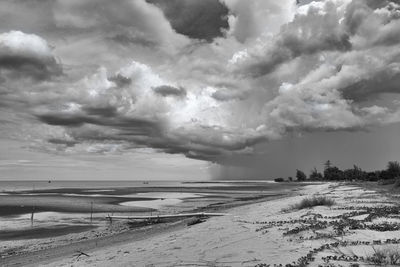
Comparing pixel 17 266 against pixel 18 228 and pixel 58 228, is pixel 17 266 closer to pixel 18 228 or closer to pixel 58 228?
pixel 58 228

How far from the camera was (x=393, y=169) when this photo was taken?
4916 inches

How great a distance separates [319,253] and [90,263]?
8.76 metres

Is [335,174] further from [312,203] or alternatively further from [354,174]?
[312,203]

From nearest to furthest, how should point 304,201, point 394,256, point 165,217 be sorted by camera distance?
point 394,256, point 304,201, point 165,217

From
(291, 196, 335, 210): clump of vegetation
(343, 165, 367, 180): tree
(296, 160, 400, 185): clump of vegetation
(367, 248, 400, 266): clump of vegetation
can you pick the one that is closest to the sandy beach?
(367, 248, 400, 266): clump of vegetation

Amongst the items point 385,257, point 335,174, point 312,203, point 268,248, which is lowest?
point 268,248

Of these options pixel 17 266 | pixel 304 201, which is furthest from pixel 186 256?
pixel 304 201

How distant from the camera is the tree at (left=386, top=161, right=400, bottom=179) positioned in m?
123

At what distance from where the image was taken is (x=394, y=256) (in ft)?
30.5

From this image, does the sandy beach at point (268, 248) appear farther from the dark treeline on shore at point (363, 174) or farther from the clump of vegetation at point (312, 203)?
the dark treeline on shore at point (363, 174)

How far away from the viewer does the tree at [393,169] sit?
4840 inches

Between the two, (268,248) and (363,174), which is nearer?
(268,248)

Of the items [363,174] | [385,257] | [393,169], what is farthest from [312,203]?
[363,174]

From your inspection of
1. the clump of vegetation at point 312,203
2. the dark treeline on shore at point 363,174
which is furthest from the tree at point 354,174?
the clump of vegetation at point 312,203
